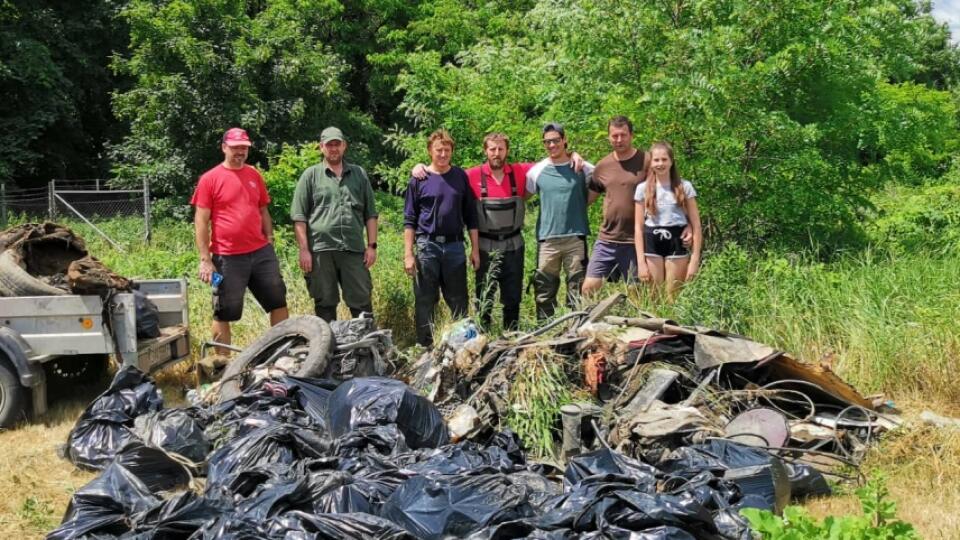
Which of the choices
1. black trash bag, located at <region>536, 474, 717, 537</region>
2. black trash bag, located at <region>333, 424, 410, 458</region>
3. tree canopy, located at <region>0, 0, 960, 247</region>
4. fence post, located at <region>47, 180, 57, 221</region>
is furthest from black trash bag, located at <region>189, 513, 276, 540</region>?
fence post, located at <region>47, 180, 57, 221</region>

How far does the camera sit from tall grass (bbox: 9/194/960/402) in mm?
5680

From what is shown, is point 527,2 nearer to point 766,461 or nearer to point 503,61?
point 503,61

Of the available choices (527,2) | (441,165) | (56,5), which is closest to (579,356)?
(441,165)

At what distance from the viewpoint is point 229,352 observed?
698 cm

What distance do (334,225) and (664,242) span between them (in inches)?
102

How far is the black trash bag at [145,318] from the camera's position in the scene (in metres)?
6.46

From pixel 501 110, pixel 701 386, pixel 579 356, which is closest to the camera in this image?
pixel 701 386

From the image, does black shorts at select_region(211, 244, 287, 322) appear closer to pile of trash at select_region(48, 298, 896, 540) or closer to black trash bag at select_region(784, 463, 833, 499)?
pile of trash at select_region(48, 298, 896, 540)

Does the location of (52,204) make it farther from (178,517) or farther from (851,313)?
(851,313)

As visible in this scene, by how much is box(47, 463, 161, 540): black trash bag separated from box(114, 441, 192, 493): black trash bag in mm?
332

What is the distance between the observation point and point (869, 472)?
4.56 m

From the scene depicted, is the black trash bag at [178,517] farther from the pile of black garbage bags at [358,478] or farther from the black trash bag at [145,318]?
the black trash bag at [145,318]

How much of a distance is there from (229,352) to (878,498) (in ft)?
17.1

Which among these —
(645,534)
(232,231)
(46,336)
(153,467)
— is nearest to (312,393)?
(153,467)
